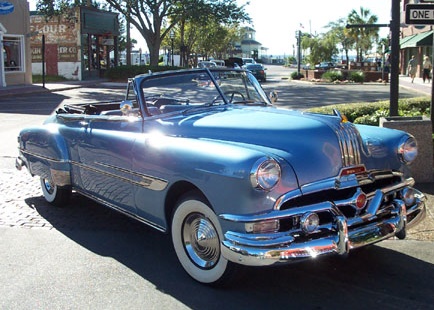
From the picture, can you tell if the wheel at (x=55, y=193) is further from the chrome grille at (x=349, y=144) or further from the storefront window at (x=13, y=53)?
the storefront window at (x=13, y=53)

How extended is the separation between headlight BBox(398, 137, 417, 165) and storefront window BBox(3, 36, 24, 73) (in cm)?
2692

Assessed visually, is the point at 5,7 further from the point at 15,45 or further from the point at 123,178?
the point at 123,178

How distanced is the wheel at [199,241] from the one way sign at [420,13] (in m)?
4.41

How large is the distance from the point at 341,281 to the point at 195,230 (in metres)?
1.21

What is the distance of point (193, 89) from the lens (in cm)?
517

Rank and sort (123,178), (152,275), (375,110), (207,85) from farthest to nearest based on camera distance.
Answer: (375,110), (207,85), (123,178), (152,275)

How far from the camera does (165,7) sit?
3519cm

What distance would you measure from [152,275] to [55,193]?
8.28ft

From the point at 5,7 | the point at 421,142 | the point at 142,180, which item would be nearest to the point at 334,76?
the point at 5,7

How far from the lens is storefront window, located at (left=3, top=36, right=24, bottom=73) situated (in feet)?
91.4

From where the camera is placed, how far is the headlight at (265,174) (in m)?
3.46

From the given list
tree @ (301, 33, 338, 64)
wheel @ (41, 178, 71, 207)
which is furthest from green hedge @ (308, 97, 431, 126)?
tree @ (301, 33, 338, 64)

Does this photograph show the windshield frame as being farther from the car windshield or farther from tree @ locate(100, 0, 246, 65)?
tree @ locate(100, 0, 246, 65)

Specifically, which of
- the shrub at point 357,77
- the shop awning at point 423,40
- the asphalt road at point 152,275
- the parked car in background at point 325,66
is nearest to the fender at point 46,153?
the asphalt road at point 152,275
